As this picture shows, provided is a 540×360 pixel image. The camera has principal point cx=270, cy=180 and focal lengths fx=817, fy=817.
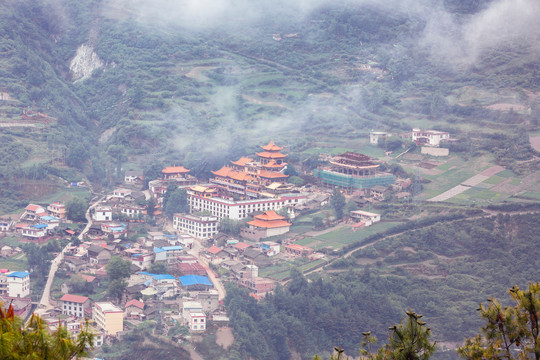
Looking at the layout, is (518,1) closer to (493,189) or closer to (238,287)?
(493,189)

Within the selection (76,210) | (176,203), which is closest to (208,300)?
(176,203)

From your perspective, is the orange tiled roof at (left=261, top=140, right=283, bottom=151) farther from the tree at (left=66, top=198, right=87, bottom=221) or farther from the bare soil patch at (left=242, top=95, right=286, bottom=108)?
the tree at (left=66, top=198, right=87, bottom=221)

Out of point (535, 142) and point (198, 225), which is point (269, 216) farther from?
point (535, 142)

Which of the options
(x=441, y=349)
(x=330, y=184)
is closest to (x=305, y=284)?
(x=441, y=349)

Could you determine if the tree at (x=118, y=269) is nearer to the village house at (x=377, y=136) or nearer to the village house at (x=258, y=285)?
the village house at (x=258, y=285)

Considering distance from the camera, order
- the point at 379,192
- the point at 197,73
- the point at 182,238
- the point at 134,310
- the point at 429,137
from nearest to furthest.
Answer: the point at 134,310 < the point at 182,238 < the point at 379,192 < the point at 429,137 < the point at 197,73
